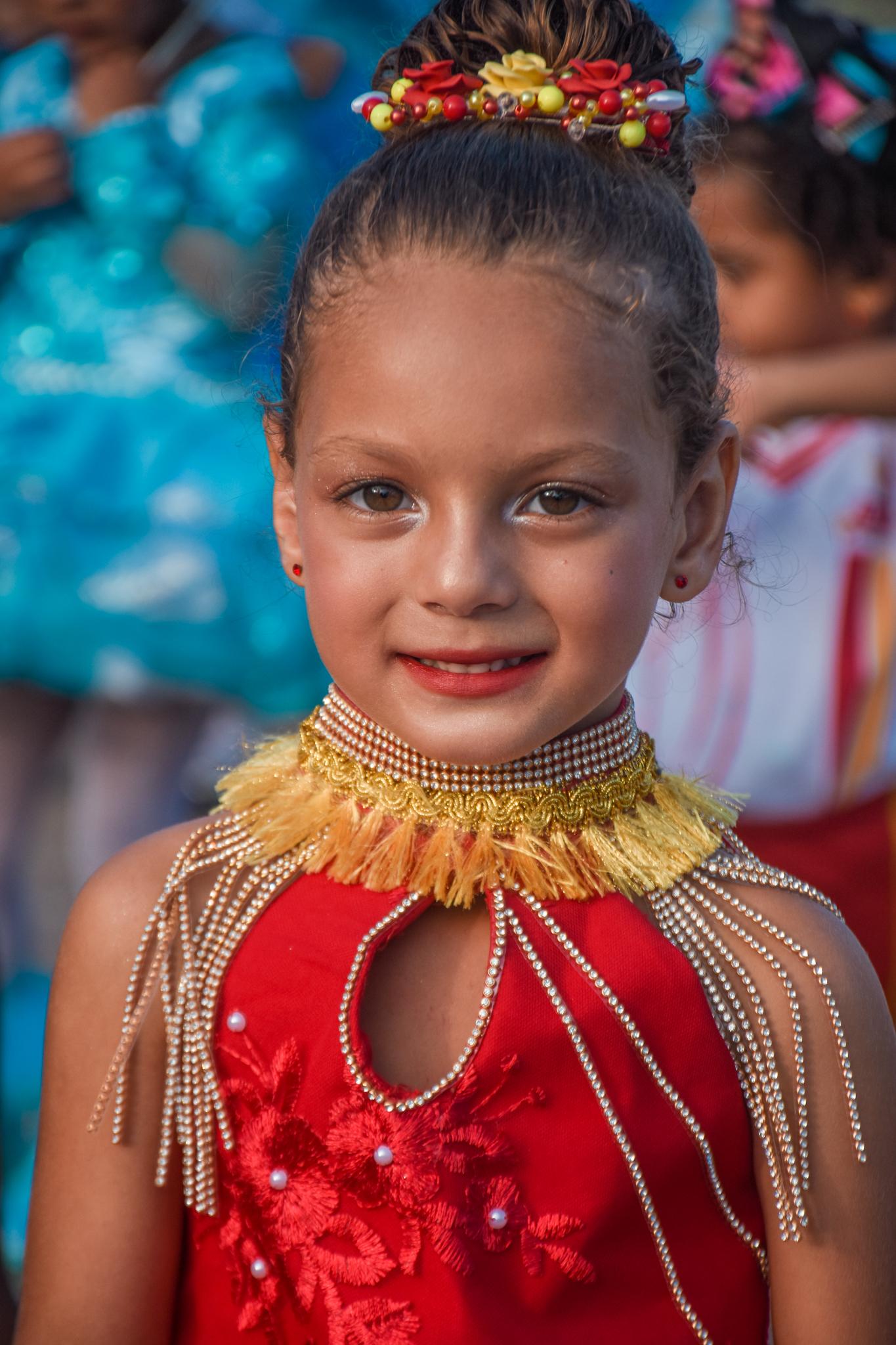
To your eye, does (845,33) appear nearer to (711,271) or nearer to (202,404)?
(202,404)

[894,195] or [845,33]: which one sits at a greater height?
[845,33]

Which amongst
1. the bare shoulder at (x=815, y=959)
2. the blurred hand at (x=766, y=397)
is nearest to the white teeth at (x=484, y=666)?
the bare shoulder at (x=815, y=959)

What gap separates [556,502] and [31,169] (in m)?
1.98

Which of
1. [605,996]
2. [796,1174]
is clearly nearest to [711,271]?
[605,996]

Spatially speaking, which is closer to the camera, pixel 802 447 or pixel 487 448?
pixel 487 448

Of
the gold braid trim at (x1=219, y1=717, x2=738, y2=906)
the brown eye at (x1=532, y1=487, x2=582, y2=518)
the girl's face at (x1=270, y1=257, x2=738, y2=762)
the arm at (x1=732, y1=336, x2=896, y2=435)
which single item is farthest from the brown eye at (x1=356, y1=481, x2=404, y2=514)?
the arm at (x1=732, y1=336, x2=896, y2=435)

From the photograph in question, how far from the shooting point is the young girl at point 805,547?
2586 mm

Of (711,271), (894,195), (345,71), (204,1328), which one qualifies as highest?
(345,71)

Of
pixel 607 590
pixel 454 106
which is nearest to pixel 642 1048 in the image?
pixel 607 590

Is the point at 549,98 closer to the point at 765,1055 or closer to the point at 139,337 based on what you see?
the point at 765,1055

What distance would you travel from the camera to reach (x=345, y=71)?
2658 millimetres

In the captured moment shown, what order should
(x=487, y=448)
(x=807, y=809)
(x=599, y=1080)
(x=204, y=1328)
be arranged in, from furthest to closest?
(x=807, y=809)
(x=204, y=1328)
(x=599, y=1080)
(x=487, y=448)

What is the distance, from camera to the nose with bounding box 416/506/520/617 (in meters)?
1.09

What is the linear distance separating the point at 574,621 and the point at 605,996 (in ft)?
1.10
